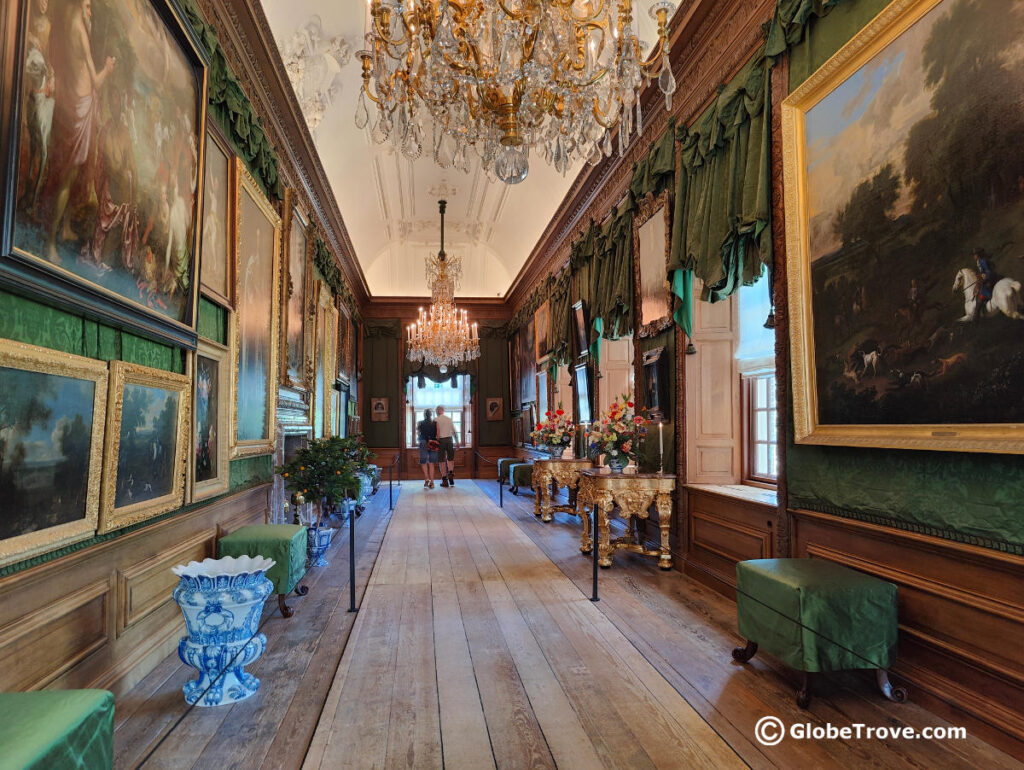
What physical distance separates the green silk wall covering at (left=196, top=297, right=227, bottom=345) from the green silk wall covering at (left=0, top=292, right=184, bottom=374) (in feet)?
2.47

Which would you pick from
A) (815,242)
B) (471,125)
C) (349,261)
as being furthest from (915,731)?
(349,261)

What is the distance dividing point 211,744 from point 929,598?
325 centimetres

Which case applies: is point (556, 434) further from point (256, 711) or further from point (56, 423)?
point (56, 423)

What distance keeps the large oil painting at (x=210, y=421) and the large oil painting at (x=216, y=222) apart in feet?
1.56

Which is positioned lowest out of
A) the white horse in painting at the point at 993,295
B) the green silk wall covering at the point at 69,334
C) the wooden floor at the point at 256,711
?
the wooden floor at the point at 256,711

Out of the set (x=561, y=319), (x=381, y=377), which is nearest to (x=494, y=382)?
(x=381, y=377)

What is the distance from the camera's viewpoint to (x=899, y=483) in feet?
10.2

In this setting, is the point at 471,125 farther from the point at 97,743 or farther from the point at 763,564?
the point at 97,743

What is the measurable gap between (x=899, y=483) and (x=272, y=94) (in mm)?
6291

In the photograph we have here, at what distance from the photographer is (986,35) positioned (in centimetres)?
257

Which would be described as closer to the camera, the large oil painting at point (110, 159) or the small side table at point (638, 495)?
the large oil painting at point (110, 159)

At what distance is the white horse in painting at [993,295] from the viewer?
2.42 m

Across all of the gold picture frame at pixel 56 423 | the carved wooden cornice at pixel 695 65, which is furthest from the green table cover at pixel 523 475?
the gold picture frame at pixel 56 423

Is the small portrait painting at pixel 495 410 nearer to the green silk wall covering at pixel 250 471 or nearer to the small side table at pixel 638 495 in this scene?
the green silk wall covering at pixel 250 471
